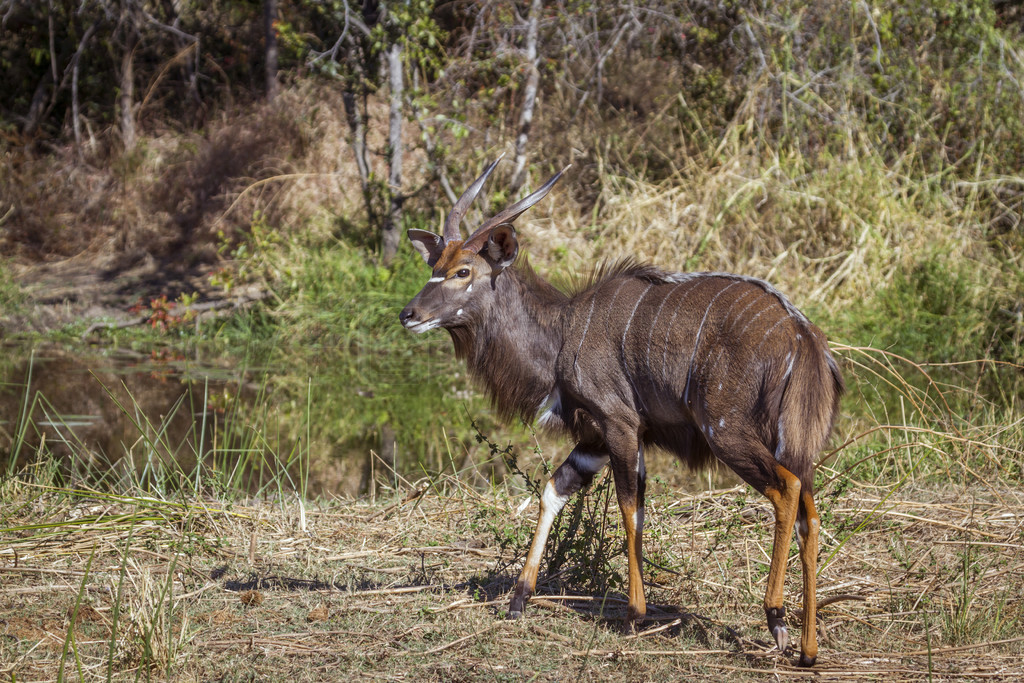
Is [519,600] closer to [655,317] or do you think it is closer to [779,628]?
[779,628]

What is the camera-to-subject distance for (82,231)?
12984mm

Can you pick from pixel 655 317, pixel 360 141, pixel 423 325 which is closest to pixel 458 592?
pixel 423 325

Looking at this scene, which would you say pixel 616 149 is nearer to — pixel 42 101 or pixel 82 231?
pixel 82 231

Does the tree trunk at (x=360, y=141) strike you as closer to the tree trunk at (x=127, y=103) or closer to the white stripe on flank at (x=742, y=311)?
the tree trunk at (x=127, y=103)

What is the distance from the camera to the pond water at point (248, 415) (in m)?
5.88

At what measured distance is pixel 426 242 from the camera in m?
4.46

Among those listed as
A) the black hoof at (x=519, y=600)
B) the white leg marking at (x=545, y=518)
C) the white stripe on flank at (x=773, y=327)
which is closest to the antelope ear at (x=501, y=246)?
the white leg marking at (x=545, y=518)

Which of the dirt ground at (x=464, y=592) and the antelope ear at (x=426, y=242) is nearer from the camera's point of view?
the dirt ground at (x=464, y=592)

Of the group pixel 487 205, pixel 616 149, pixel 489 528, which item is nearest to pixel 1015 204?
pixel 616 149

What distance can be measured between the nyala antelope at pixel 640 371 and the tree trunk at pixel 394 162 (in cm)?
591

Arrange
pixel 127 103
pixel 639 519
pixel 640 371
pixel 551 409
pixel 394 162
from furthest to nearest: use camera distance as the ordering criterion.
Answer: pixel 127 103
pixel 394 162
pixel 551 409
pixel 639 519
pixel 640 371

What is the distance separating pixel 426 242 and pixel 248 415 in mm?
3284

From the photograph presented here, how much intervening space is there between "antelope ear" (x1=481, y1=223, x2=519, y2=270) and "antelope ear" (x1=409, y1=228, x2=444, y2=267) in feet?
0.99

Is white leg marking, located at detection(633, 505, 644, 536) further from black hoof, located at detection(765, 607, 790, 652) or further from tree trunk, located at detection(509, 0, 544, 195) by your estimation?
tree trunk, located at detection(509, 0, 544, 195)
